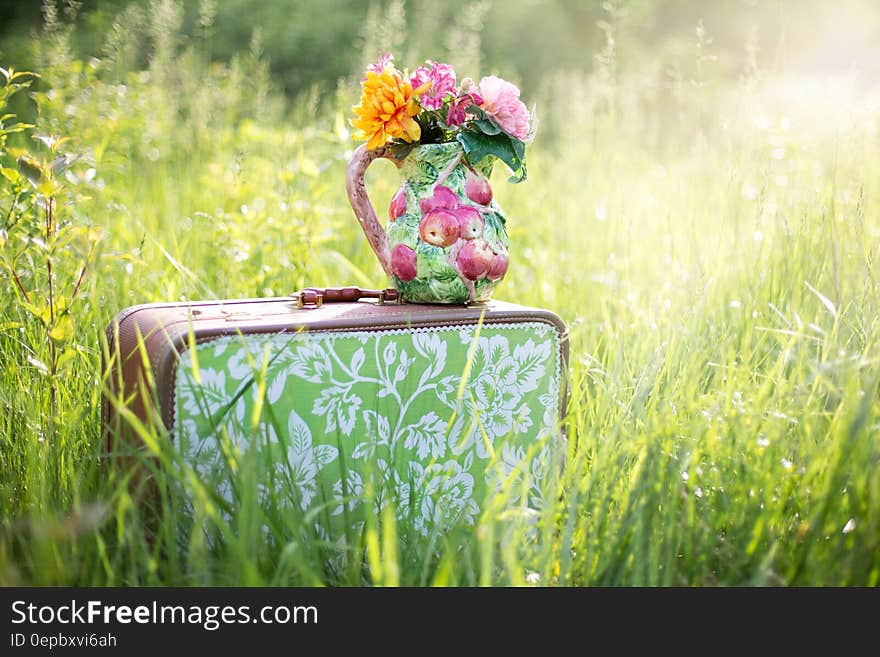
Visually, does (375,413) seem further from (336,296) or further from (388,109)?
(388,109)

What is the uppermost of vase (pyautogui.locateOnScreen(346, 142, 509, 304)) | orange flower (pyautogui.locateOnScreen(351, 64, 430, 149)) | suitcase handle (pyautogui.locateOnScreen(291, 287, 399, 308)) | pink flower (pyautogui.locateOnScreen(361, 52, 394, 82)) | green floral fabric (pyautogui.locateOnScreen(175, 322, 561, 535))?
pink flower (pyautogui.locateOnScreen(361, 52, 394, 82))

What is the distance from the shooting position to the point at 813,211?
2.15 m

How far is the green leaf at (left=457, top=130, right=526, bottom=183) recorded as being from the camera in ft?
5.38

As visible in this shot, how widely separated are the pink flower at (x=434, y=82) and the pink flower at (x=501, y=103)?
0.22ft

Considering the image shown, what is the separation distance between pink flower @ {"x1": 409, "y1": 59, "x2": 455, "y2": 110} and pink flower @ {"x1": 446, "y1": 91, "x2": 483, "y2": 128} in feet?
0.08

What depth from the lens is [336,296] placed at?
1.70 meters

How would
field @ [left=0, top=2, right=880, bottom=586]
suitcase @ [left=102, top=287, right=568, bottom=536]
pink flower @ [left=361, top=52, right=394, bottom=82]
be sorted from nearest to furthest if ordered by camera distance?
field @ [left=0, top=2, right=880, bottom=586] < suitcase @ [left=102, top=287, right=568, bottom=536] < pink flower @ [left=361, top=52, right=394, bottom=82]

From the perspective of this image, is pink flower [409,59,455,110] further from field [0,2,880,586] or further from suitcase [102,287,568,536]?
field [0,2,880,586]

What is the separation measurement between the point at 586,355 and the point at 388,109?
65 centimetres

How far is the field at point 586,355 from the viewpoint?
1.18 m

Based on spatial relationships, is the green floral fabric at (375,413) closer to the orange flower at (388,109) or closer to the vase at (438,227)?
the vase at (438,227)

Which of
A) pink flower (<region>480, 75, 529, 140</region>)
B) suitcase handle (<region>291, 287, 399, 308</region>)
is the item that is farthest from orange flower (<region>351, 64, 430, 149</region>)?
suitcase handle (<region>291, 287, 399, 308</region>)

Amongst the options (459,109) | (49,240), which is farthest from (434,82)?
(49,240)
